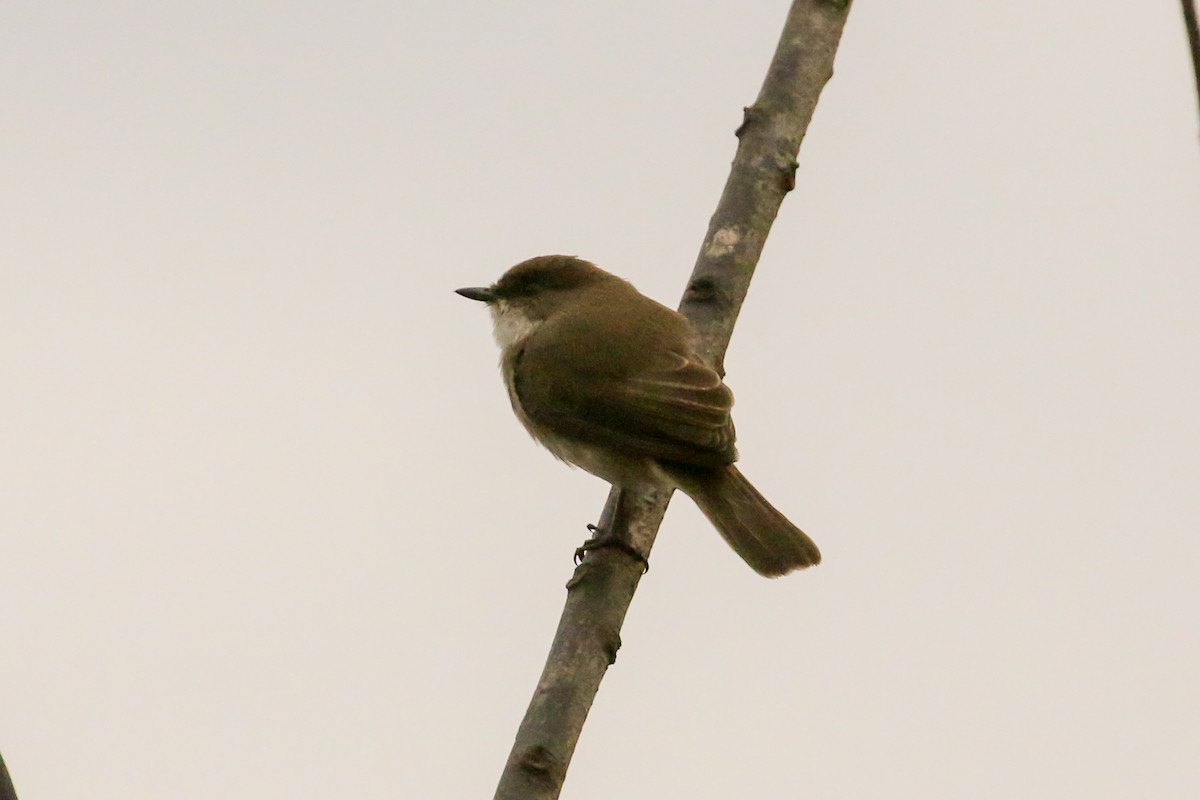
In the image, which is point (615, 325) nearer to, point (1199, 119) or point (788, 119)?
point (788, 119)

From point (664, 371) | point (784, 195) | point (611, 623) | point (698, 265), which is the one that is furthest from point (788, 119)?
point (611, 623)

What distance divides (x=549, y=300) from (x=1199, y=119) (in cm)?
406

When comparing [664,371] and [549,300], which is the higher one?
[549,300]

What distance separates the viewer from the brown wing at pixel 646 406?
475cm

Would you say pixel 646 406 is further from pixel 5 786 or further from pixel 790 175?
pixel 5 786

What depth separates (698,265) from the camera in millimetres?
4656

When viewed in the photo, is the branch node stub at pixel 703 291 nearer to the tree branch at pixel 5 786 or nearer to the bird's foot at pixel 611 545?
the bird's foot at pixel 611 545

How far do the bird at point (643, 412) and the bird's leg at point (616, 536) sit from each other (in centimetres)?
2

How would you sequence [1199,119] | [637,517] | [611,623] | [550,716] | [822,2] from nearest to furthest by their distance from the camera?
[1199,119], [550,716], [611,623], [637,517], [822,2]

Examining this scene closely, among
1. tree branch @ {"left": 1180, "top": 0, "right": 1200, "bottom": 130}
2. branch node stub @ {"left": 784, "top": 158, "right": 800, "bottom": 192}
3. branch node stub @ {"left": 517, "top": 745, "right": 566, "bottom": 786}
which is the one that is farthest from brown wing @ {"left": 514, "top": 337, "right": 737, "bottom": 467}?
tree branch @ {"left": 1180, "top": 0, "right": 1200, "bottom": 130}

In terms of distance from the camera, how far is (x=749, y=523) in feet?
15.5

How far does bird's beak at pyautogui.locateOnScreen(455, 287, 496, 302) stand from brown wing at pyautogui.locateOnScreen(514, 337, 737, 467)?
98 centimetres

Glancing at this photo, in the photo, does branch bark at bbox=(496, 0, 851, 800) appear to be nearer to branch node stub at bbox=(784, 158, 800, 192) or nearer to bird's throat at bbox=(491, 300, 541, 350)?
branch node stub at bbox=(784, 158, 800, 192)

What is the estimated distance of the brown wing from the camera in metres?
→ 4.75
